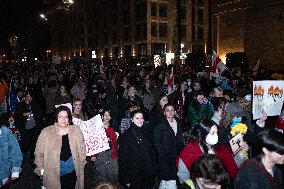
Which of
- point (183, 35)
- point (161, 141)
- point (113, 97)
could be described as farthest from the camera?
point (183, 35)

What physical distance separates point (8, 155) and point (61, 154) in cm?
74

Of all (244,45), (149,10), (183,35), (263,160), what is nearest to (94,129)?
(263,160)

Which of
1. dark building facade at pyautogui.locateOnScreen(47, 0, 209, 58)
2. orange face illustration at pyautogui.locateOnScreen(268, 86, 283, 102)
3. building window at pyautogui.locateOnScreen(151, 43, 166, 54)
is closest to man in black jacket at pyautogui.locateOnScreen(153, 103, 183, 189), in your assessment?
orange face illustration at pyautogui.locateOnScreen(268, 86, 283, 102)

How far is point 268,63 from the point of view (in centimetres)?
2970

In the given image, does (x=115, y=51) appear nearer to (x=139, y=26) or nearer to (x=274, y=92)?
(x=139, y=26)

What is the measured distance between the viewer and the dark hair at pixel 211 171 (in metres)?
3.47

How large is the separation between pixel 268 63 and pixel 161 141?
25572 millimetres

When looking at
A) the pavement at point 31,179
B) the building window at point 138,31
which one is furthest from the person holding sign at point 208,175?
the building window at point 138,31

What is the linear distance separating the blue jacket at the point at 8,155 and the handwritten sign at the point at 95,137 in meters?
1.38

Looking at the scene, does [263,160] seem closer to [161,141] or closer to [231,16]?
[161,141]

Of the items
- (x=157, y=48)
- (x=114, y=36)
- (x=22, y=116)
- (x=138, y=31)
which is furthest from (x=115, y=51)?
(x=22, y=116)

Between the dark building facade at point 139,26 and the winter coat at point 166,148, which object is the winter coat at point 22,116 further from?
the dark building facade at point 139,26

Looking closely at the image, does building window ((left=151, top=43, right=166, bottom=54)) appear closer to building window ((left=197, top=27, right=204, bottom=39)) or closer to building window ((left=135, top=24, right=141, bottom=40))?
building window ((left=135, top=24, right=141, bottom=40))

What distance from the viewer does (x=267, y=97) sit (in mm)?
6922
